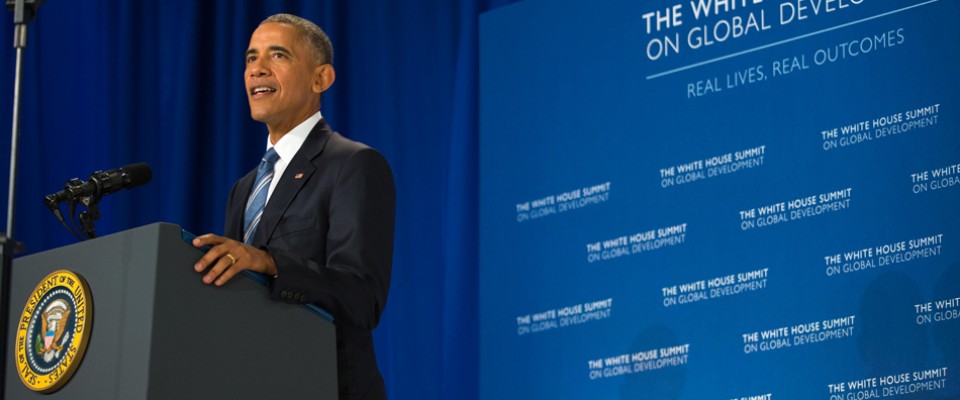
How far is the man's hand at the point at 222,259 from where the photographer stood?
2.17m

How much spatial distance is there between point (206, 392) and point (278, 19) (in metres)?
1.08

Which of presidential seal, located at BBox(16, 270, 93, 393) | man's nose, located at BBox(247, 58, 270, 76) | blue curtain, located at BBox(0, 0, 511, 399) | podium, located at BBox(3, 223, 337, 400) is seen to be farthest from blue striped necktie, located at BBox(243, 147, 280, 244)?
blue curtain, located at BBox(0, 0, 511, 399)

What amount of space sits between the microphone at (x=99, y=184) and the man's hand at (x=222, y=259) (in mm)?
381

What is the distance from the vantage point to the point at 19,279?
7.76 ft

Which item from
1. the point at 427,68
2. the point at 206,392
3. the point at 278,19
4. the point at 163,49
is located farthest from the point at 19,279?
the point at 163,49

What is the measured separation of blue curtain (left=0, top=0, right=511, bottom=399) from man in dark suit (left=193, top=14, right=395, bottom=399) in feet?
6.66

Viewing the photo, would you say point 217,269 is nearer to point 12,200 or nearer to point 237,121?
point 12,200

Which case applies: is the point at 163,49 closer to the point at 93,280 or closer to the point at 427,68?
the point at 427,68

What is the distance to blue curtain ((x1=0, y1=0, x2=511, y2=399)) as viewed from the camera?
4.99 m

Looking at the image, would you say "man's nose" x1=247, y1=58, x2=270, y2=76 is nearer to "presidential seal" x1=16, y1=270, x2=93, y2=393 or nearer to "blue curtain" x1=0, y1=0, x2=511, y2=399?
"presidential seal" x1=16, y1=270, x2=93, y2=393

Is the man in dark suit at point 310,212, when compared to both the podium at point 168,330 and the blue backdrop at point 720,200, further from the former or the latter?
the blue backdrop at point 720,200

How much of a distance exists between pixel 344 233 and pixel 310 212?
11cm

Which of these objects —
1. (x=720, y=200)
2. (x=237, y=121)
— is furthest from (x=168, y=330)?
(x=237, y=121)

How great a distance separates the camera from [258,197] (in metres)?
2.82
